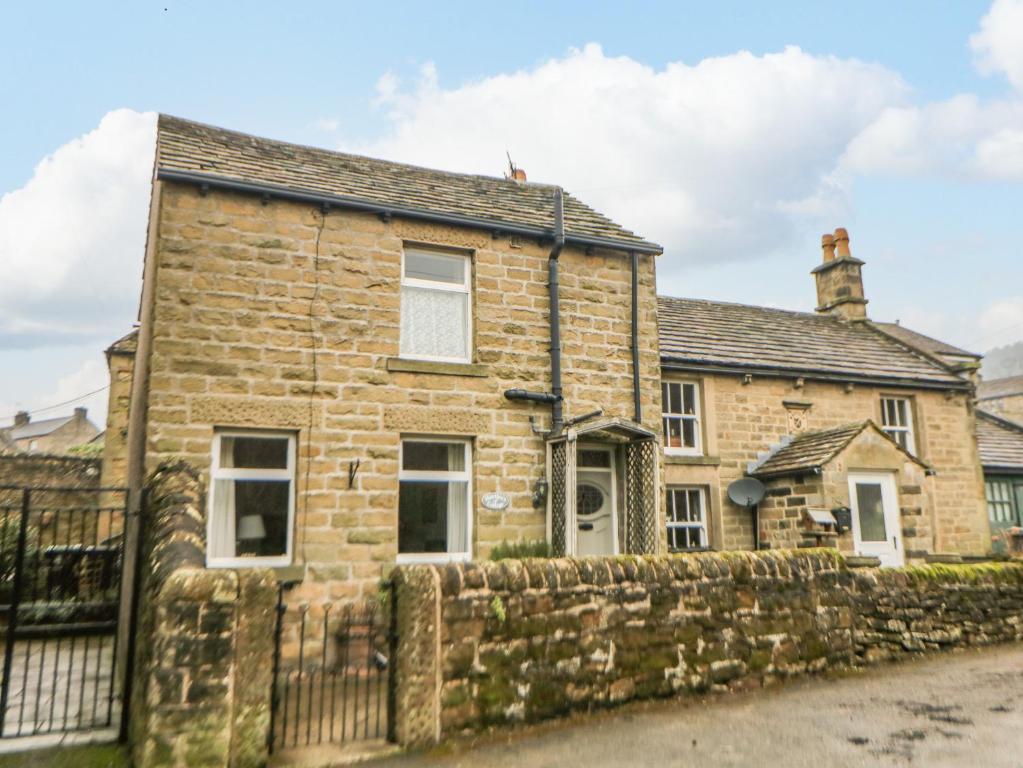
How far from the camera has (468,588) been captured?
237 inches

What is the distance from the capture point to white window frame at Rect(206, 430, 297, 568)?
27.5 feet

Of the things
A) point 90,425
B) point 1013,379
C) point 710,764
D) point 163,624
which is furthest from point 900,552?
point 90,425

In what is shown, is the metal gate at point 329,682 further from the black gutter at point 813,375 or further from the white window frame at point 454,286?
the black gutter at point 813,375

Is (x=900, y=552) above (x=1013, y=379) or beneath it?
beneath

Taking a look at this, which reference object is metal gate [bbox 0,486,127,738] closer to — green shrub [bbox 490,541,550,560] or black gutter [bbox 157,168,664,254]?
black gutter [bbox 157,168,664,254]

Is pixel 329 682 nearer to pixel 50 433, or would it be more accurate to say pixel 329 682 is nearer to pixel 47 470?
pixel 47 470

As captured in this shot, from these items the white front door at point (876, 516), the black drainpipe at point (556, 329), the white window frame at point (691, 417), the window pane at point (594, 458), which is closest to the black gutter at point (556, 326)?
the black drainpipe at point (556, 329)

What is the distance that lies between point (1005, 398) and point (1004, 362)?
3854 inches

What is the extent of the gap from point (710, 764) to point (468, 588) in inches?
84.5

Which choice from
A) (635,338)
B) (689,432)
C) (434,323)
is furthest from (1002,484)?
(434,323)

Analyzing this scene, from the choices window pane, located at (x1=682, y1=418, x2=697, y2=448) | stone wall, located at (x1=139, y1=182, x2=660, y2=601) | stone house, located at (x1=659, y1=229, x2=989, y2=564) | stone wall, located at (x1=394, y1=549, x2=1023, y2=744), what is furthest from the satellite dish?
stone wall, located at (x1=394, y1=549, x2=1023, y2=744)

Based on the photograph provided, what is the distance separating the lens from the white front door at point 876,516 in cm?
1356

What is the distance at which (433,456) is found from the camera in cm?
962

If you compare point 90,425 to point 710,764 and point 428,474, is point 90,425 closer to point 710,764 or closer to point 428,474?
point 428,474
